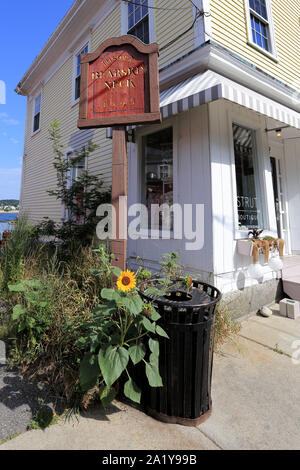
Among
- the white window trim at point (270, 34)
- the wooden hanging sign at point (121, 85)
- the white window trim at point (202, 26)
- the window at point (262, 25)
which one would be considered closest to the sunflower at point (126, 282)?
the wooden hanging sign at point (121, 85)

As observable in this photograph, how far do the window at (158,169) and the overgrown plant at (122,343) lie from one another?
2.98m

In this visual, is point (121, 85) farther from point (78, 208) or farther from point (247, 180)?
point (78, 208)

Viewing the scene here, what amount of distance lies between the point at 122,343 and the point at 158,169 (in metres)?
3.77

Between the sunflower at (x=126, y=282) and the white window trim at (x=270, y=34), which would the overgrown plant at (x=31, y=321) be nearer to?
the sunflower at (x=126, y=282)

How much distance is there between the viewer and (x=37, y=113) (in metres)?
11.1

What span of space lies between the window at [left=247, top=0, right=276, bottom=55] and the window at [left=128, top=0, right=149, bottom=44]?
2356 mm

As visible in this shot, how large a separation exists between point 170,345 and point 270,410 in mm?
1052

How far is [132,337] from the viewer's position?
5.98 ft

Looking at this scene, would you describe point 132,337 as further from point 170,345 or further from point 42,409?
point 42,409

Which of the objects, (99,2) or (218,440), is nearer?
(218,440)

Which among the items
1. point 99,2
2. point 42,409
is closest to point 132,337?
point 42,409

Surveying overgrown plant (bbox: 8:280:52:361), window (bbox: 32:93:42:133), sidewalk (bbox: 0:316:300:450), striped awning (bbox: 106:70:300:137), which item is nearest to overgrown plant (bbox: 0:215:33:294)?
overgrown plant (bbox: 8:280:52:361)

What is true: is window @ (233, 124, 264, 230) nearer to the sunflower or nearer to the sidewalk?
the sidewalk

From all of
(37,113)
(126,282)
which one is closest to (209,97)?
(126,282)
